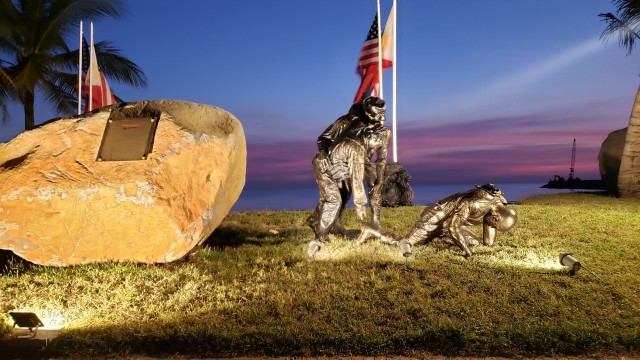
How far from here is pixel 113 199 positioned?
610cm

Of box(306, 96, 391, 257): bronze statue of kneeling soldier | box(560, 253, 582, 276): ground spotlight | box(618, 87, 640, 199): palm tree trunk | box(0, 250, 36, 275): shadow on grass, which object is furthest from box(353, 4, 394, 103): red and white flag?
box(0, 250, 36, 275): shadow on grass

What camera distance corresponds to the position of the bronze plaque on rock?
20.7 ft

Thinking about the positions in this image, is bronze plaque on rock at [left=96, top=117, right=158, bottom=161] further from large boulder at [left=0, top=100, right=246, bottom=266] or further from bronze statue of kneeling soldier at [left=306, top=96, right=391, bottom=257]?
bronze statue of kneeling soldier at [left=306, top=96, right=391, bottom=257]

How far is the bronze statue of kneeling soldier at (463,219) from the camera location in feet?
22.0

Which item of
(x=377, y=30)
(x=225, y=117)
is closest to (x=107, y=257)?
(x=225, y=117)

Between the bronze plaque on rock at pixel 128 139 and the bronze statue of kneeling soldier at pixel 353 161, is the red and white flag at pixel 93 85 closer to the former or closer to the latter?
the bronze plaque on rock at pixel 128 139

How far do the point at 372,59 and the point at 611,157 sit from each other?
29.8ft

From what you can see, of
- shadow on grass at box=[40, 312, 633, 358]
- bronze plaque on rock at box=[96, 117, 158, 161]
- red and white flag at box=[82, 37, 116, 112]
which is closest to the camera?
shadow on grass at box=[40, 312, 633, 358]

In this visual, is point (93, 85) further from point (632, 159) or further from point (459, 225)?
point (632, 159)

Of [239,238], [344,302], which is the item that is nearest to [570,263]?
[344,302]

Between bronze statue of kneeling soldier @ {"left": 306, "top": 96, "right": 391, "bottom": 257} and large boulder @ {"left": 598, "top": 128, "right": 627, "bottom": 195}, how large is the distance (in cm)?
1241

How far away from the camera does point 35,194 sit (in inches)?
239

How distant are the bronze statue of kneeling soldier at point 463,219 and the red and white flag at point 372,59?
21.8 ft

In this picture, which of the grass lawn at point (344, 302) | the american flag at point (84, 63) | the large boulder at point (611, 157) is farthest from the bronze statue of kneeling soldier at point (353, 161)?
the large boulder at point (611, 157)
